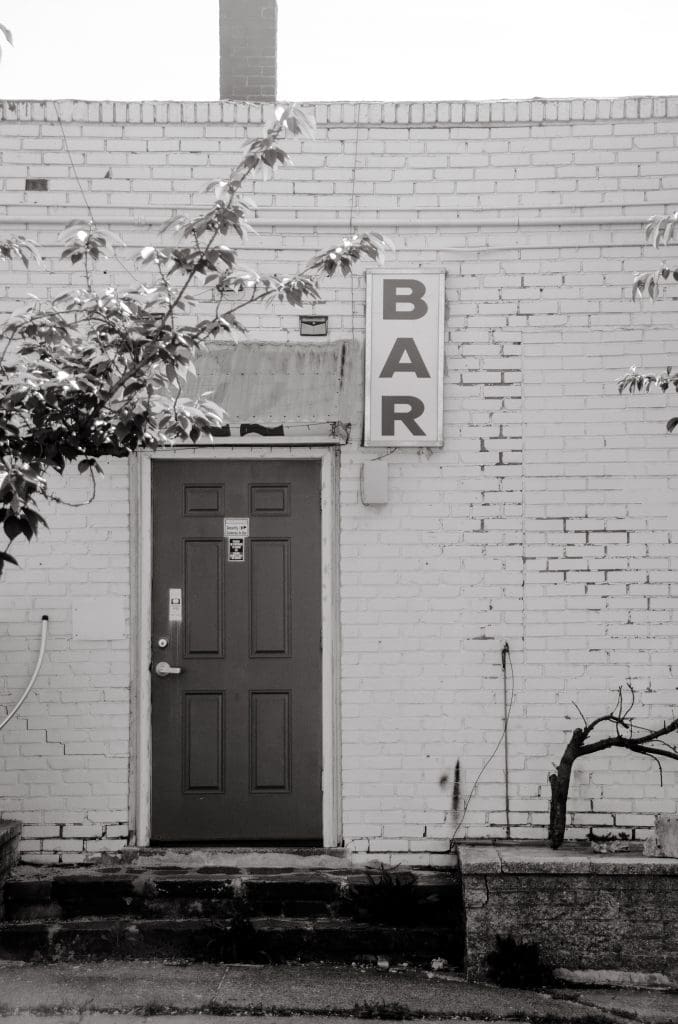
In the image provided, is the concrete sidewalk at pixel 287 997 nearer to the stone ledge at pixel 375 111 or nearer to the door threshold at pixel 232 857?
the door threshold at pixel 232 857

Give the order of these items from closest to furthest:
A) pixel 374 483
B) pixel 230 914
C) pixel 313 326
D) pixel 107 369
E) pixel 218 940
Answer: pixel 107 369
pixel 218 940
pixel 230 914
pixel 374 483
pixel 313 326

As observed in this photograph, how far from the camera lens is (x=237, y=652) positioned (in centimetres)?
559

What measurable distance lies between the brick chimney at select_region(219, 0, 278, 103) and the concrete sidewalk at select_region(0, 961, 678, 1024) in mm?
5168

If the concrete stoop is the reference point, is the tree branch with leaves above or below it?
above

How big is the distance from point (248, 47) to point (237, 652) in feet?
12.8

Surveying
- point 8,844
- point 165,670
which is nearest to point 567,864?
point 165,670

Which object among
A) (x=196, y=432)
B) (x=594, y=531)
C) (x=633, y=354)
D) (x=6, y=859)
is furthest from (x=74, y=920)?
(x=633, y=354)

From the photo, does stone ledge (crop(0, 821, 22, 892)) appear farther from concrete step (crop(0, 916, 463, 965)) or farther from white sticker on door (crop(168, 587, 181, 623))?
white sticker on door (crop(168, 587, 181, 623))

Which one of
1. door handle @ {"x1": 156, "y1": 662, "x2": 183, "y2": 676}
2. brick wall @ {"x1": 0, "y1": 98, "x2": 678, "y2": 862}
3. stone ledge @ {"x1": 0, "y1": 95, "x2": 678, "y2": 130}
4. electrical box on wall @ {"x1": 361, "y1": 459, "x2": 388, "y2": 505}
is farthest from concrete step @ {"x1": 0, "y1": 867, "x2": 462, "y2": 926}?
stone ledge @ {"x1": 0, "y1": 95, "x2": 678, "y2": 130}

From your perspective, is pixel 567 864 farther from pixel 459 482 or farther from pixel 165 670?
pixel 165 670

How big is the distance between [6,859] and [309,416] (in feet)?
9.19

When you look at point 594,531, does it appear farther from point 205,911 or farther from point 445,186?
point 205,911

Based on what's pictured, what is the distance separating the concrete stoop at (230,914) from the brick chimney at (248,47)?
4769 mm

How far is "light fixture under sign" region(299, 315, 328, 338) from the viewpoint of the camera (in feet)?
18.2
